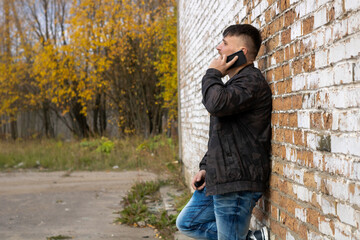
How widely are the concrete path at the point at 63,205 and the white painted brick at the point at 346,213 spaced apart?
381 centimetres

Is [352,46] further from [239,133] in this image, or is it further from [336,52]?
[239,133]


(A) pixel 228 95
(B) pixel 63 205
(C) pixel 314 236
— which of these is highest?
(A) pixel 228 95

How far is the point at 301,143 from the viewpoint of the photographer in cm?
242

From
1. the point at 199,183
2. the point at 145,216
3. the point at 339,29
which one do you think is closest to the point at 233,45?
the point at 339,29

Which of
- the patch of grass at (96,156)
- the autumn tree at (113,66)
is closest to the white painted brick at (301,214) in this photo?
the patch of grass at (96,156)

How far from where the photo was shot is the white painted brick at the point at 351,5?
69.2 inches

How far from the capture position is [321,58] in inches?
83.4

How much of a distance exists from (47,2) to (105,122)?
19.1 feet

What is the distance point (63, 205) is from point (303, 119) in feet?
19.4

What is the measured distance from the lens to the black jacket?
2.63 m

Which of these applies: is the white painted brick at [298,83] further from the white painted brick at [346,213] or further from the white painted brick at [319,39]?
the white painted brick at [346,213]

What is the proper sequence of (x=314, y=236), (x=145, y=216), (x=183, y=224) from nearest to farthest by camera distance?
(x=314, y=236), (x=183, y=224), (x=145, y=216)

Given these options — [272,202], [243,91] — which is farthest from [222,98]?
[272,202]

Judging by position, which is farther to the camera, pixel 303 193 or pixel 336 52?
pixel 303 193
